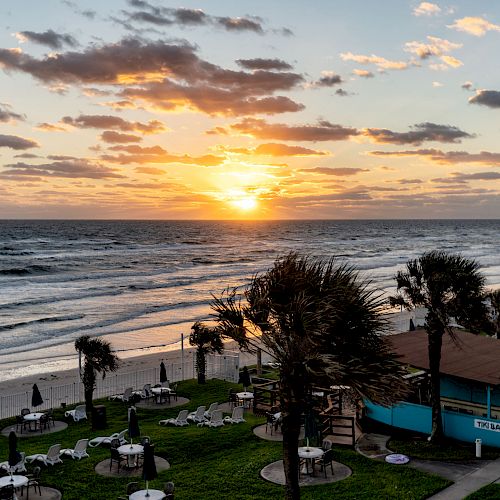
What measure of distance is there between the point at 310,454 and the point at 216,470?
A: 9.16 ft

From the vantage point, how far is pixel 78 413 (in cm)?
2486

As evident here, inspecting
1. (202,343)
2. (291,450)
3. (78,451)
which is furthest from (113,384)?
(291,450)

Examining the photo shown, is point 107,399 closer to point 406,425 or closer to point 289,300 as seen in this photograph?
point 406,425

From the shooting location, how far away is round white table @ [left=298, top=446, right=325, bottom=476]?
1800 cm

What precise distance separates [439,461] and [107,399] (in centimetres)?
1517

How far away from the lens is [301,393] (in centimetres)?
1301

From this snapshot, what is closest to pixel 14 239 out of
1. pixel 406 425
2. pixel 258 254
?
pixel 258 254

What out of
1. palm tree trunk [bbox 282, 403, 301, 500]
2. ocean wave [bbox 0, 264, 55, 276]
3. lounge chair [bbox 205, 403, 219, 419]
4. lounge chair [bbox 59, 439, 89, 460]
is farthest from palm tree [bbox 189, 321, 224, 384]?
ocean wave [bbox 0, 264, 55, 276]

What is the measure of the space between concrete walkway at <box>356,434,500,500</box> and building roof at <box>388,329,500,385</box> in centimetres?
253

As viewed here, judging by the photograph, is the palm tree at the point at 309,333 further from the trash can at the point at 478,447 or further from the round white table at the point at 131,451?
the trash can at the point at 478,447

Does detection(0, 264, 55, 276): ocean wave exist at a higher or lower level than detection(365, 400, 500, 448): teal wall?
higher

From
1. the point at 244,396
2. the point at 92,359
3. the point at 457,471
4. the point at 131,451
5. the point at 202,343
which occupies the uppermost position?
the point at 92,359

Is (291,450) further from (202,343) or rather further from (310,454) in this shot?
(202,343)

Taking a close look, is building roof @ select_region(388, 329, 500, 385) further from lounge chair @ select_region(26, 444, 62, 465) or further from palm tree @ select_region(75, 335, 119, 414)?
lounge chair @ select_region(26, 444, 62, 465)
